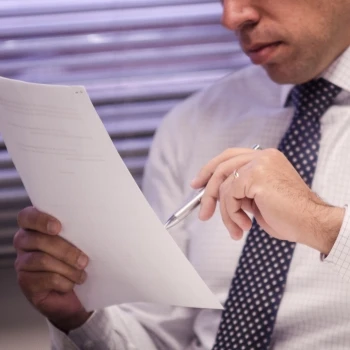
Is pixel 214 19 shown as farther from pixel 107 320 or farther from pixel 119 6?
pixel 107 320

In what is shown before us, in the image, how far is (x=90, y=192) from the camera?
1.24 m

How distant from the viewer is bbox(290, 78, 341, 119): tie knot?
5.13 feet

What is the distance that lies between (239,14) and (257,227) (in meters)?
0.37

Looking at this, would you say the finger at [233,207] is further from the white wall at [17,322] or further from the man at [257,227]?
the white wall at [17,322]

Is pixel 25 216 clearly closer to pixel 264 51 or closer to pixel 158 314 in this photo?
pixel 158 314

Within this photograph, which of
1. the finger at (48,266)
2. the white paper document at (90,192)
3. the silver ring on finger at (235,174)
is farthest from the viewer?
the finger at (48,266)

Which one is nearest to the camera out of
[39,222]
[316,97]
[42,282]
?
[39,222]

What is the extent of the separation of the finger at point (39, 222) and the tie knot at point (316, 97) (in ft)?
1.67

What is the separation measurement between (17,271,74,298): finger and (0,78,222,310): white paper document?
9 centimetres

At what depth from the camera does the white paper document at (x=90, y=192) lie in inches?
45.9

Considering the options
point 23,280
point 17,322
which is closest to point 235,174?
point 23,280

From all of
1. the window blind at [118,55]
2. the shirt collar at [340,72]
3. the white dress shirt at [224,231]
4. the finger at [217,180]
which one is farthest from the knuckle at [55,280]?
the shirt collar at [340,72]

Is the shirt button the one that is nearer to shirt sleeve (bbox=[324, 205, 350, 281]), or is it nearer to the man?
the man

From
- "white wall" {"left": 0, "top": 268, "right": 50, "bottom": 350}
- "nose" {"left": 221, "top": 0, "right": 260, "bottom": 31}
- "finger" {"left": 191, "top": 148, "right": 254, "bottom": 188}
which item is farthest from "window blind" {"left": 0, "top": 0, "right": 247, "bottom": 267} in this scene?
"finger" {"left": 191, "top": 148, "right": 254, "bottom": 188}
